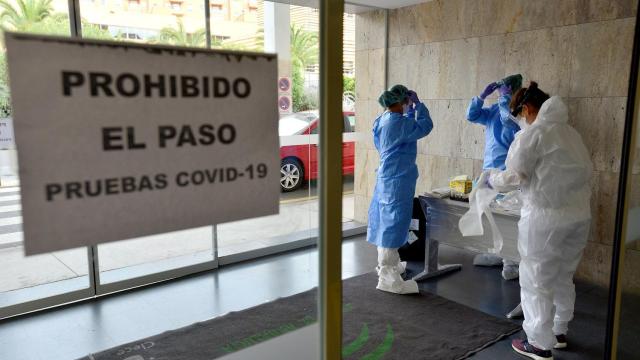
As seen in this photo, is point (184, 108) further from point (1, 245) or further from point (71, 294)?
point (71, 294)

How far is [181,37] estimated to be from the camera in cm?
91

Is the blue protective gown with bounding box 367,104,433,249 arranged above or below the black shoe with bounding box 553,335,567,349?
above

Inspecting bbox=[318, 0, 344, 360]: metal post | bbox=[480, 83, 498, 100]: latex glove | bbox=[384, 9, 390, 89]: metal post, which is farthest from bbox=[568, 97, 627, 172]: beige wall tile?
bbox=[318, 0, 344, 360]: metal post

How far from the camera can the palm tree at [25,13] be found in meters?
0.75

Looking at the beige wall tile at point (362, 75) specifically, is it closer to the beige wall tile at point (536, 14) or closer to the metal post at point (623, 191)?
the beige wall tile at point (536, 14)

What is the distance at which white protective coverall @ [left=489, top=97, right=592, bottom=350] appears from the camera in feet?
8.23

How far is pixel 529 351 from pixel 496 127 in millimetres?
1964

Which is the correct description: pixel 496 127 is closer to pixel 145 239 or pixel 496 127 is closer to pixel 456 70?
pixel 456 70

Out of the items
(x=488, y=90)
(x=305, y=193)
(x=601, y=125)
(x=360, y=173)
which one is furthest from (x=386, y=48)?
(x=305, y=193)

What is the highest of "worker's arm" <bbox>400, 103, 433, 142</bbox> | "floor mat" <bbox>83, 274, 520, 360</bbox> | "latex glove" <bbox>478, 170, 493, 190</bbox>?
"worker's arm" <bbox>400, 103, 433, 142</bbox>

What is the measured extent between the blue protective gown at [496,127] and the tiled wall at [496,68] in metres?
0.30

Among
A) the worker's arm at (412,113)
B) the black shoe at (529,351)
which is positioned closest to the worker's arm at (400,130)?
the worker's arm at (412,113)

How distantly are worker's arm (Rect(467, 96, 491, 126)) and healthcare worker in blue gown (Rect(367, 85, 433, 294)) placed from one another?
60 cm

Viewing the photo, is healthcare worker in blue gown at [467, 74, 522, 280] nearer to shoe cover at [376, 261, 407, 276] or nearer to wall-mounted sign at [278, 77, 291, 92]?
shoe cover at [376, 261, 407, 276]
